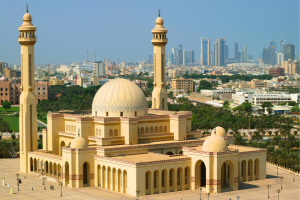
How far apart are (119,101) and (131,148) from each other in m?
5.53

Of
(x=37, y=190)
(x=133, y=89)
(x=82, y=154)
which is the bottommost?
(x=37, y=190)

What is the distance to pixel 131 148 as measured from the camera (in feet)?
174

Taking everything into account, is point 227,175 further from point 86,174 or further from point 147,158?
point 86,174

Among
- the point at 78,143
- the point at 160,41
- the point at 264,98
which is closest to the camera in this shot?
the point at 78,143

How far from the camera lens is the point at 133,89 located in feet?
187

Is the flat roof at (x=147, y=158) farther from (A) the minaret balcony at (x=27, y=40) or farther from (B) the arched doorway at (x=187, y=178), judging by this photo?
(A) the minaret balcony at (x=27, y=40)

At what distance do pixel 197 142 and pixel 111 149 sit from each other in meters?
10.5

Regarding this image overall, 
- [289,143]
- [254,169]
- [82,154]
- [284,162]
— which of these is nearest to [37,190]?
[82,154]

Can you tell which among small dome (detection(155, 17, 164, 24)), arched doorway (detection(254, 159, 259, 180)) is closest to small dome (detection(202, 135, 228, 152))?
arched doorway (detection(254, 159, 259, 180))

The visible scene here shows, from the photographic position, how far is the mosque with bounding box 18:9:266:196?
4881 cm

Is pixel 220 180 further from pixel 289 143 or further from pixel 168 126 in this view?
pixel 289 143

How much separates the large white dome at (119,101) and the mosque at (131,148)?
10 centimetres

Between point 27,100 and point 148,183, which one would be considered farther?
point 27,100

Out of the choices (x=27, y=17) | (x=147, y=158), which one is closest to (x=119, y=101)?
(x=147, y=158)
